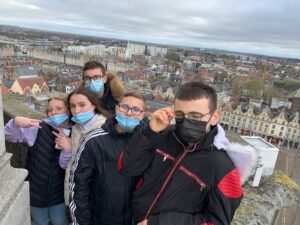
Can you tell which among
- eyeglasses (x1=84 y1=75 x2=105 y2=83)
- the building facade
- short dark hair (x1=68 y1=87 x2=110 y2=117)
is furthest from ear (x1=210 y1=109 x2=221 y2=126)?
the building facade

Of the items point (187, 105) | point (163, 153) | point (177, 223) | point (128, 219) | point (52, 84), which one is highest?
point (187, 105)

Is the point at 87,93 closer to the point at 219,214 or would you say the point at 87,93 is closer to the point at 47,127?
the point at 47,127

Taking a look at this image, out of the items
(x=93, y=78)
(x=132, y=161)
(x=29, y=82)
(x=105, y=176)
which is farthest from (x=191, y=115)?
(x=29, y=82)

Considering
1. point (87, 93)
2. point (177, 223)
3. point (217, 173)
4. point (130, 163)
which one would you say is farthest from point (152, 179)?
point (87, 93)

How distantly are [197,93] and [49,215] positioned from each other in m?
1.78

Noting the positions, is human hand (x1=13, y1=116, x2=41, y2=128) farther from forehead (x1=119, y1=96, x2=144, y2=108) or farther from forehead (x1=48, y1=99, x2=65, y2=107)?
forehead (x1=119, y1=96, x2=144, y2=108)

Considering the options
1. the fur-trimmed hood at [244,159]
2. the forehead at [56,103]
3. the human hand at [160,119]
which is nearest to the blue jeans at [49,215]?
the forehead at [56,103]

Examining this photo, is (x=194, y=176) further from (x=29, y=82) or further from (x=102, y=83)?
(x=29, y=82)

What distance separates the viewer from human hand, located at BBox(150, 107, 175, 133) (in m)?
1.53

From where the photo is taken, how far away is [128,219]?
Answer: 6.63ft

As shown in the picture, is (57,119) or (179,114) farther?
(57,119)

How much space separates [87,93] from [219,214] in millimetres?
1494

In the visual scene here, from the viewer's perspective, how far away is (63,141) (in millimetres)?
2252

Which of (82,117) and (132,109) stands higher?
(132,109)
